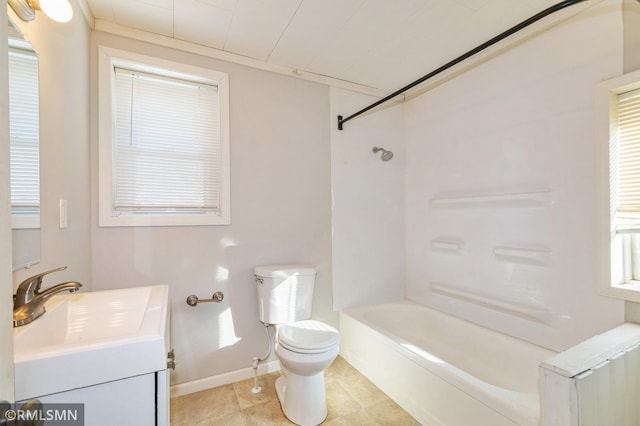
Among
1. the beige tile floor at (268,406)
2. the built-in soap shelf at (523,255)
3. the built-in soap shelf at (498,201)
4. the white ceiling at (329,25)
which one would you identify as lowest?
the beige tile floor at (268,406)

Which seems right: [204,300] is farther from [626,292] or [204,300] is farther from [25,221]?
[626,292]

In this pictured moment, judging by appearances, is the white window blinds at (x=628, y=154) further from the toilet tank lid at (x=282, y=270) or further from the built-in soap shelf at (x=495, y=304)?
the toilet tank lid at (x=282, y=270)

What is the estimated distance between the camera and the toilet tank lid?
1895 mm

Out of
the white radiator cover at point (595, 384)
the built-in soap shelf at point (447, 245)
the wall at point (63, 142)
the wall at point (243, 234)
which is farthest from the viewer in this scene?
the built-in soap shelf at point (447, 245)

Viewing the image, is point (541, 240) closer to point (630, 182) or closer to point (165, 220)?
point (630, 182)

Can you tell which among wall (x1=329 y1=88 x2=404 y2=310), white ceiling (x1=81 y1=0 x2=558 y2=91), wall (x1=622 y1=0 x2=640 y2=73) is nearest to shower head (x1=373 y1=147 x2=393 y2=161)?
Result: wall (x1=329 y1=88 x2=404 y2=310)

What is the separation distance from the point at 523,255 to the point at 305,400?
1.57 meters

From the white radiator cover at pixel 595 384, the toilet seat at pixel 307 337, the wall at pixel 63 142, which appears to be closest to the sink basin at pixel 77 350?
the wall at pixel 63 142

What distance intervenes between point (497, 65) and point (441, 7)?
0.64m

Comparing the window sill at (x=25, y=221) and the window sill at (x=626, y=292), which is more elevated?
the window sill at (x=25, y=221)

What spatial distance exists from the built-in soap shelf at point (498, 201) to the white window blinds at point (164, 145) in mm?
1747

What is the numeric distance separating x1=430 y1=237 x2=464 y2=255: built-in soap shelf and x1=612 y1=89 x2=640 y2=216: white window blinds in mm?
914

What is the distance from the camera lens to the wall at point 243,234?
5.65ft

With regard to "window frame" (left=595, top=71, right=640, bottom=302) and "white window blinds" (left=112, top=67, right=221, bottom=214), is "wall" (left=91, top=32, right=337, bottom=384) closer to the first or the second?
"white window blinds" (left=112, top=67, right=221, bottom=214)
